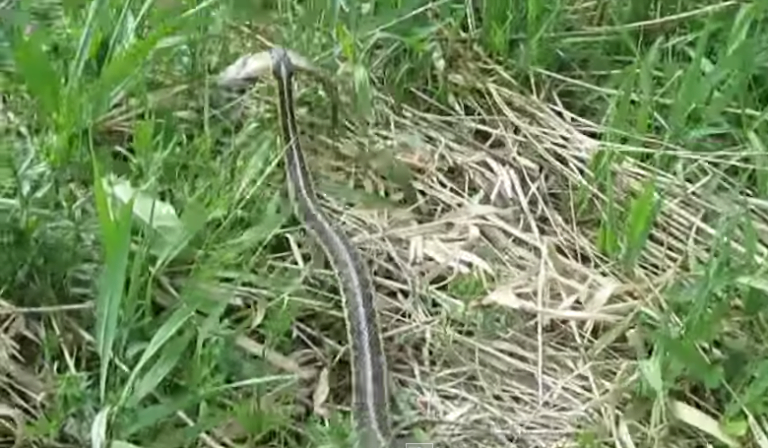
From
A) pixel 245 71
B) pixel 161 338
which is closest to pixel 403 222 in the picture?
pixel 245 71

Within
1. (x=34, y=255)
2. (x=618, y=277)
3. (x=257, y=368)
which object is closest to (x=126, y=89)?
(x=34, y=255)

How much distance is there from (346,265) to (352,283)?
3cm

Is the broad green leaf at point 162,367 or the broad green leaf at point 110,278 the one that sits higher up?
the broad green leaf at point 110,278

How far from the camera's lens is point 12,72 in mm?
2195

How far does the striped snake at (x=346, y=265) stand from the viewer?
1.82 metres

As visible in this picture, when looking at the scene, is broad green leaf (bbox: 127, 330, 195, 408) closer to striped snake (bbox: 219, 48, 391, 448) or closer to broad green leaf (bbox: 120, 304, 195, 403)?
broad green leaf (bbox: 120, 304, 195, 403)

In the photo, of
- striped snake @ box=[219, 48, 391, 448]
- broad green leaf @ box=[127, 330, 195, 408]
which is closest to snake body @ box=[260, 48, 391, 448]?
striped snake @ box=[219, 48, 391, 448]

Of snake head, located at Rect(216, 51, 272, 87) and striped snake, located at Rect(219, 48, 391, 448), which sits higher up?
snake head, located at Rect(216, 51, 272, 87)

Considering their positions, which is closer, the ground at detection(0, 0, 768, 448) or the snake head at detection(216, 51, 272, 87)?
the ground at detection(0, 0, 768, 448)

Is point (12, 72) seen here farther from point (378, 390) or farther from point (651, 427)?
point (651, 427)

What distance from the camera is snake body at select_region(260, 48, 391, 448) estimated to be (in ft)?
5.96

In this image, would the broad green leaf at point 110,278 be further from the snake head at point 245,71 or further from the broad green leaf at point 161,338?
the snake head at point 245,71

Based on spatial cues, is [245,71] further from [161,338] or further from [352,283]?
[161,338]

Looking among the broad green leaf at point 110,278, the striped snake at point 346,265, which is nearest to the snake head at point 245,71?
the striped snake at point 346,265
